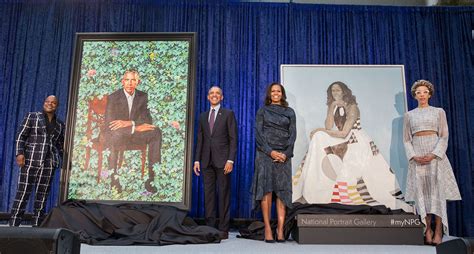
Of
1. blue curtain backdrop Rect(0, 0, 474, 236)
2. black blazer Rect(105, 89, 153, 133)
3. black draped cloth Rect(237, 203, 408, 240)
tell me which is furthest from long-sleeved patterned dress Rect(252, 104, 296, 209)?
black blazer Rect(105, 89, 153, 133)

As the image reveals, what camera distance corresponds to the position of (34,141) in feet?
15.7

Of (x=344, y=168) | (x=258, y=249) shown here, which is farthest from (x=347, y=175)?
(x=258, y=249)

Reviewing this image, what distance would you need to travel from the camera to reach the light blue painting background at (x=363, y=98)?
5.37 meters

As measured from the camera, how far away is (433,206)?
4023mm

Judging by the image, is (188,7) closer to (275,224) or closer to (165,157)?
(165,157)

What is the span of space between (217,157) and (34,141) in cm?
216

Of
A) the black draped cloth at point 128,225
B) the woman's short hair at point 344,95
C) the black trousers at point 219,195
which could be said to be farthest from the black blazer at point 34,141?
the woman's short hair at point 344,95

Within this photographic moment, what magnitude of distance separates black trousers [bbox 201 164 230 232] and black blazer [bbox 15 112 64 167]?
1.88 metres

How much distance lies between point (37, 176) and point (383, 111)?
436cm

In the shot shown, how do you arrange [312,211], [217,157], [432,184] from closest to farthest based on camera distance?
1. [312,211]
2. [432,184]
3. [217,157]

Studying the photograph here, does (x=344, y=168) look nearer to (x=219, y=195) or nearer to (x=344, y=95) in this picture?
(x=344, y=95)

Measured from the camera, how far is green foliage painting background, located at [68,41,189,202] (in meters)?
4.89

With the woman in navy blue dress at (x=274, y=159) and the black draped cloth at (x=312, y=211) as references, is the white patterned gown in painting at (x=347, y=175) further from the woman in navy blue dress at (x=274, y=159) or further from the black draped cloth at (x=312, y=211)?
the woman in navy blue dress at (x=274, y=159)

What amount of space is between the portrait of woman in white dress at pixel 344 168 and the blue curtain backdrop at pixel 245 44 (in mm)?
588
